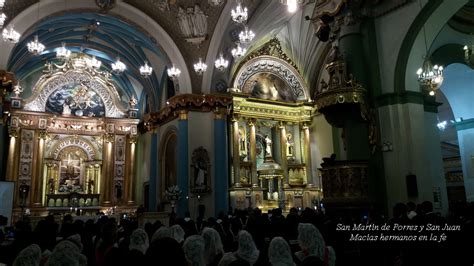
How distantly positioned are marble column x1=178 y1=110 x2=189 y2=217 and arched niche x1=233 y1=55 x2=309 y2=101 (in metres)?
→ 3.33

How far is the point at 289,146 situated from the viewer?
707 inches

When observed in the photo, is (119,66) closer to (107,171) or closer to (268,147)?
(107,171)

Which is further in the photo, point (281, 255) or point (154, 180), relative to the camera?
point (154, 180)

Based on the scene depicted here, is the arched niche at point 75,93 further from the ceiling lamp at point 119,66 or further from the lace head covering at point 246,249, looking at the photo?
the lace head covering at point 246,249

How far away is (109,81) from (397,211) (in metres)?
17.8

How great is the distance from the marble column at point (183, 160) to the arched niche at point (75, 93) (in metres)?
7.04

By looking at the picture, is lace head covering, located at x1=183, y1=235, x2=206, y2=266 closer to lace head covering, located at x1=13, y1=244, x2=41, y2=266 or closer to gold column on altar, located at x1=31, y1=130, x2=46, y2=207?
lace head covering, located at x1=13, y1=244, x2=41, y2=266

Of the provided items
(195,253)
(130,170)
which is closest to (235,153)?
(130,170)

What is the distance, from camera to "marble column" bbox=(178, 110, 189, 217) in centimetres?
1413

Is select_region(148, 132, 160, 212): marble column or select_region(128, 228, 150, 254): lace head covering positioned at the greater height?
select_region(148, 132, 160, 212): marble column

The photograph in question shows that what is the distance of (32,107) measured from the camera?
18656 millimetres

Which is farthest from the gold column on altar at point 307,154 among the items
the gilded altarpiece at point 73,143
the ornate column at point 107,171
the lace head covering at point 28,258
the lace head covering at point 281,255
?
the lace head covering at point 28,258

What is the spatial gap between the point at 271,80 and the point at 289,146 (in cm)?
318

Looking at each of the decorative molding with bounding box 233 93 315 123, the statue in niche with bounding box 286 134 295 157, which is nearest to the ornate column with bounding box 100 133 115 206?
the decorative molding with bounding box 233 93 315 123
